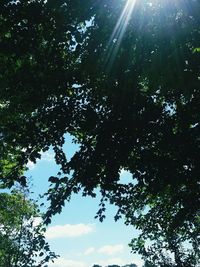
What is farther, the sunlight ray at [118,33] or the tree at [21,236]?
the tree at [21,236]

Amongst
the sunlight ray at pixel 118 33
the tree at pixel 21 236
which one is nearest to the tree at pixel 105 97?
the sunlight ray at pixel 118 33

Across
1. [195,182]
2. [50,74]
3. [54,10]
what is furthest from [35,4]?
[195,182]

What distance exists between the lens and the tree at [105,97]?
905 centimetres

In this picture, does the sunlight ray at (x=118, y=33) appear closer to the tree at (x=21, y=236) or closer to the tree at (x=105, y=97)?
the tree at (x=105, y=97)

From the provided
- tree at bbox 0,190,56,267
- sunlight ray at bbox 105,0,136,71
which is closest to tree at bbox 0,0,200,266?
sunlight ray at bbox 105,0,136,71

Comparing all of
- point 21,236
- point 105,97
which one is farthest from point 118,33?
point 21,236

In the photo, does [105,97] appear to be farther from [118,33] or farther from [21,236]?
[21,236]

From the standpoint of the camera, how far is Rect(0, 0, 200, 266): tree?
905cm

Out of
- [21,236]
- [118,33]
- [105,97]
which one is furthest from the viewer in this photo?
[21,236]

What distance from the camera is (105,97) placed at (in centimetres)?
1091

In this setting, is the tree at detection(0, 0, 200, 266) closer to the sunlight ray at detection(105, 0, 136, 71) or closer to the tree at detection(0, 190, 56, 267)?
the sunlight ray at detection(105, 0, 136, 71)

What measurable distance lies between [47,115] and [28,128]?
0.73 metres

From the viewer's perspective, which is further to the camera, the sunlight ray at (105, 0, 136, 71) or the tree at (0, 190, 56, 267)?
the tree at (0, 190, 56, 267)

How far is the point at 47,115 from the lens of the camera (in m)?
10.7
